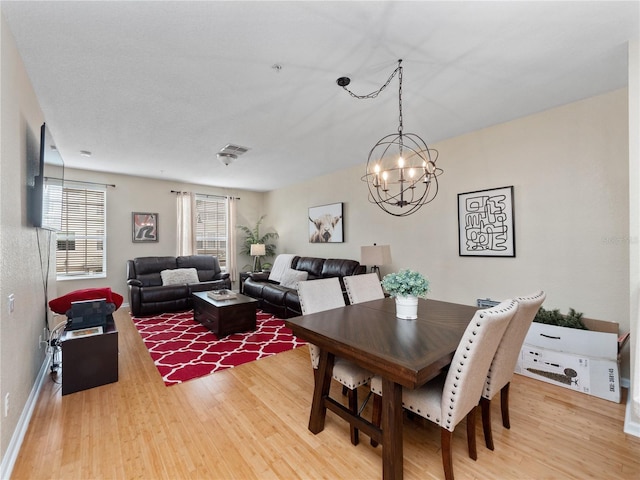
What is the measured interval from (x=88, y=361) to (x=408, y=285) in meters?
2.84

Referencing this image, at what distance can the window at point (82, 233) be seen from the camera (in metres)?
4.98

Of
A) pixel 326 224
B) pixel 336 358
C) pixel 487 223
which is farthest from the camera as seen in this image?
pixel 326 224

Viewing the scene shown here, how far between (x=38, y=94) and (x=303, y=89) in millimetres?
2368

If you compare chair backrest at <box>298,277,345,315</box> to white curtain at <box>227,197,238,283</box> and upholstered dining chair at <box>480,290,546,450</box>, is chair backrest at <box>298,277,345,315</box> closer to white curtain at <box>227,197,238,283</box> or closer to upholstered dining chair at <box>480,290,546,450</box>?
upholstered dining chair at <box>480,290,546,450</box>

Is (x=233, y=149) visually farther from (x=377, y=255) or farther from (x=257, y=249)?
(x=257, y=249)

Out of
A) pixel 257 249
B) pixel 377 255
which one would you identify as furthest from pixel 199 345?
pixel 257 249

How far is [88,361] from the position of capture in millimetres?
2445

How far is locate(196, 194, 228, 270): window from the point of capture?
646 cm

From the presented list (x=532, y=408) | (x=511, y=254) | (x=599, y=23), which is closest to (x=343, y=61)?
(x=599, y=23)

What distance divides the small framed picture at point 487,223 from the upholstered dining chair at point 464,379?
77.6 inches

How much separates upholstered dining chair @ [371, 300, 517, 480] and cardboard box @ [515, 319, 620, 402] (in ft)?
5.06

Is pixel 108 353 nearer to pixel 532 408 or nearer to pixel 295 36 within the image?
pixel 295 36

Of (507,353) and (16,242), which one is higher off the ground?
(16,242)

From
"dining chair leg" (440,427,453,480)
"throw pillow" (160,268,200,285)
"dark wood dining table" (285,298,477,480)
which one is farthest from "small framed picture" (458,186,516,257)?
"throw pillow" (160,268,200,285)
